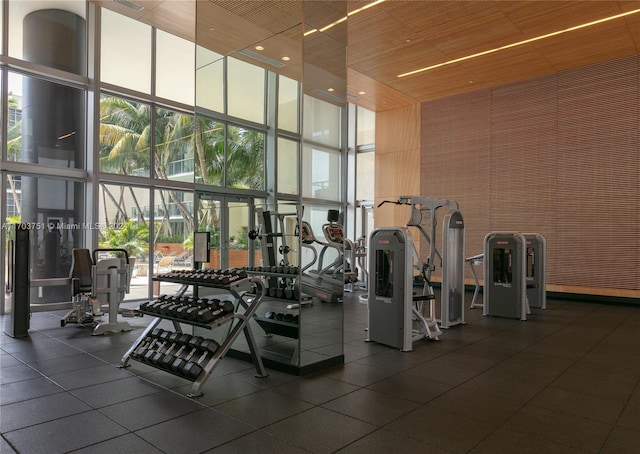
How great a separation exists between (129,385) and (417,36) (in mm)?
6358

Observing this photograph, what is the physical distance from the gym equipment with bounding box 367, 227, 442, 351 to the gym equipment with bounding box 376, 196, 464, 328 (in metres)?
0.74

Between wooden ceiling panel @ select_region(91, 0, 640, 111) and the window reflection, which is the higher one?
wooden ceiling panel @ select_region(91, 0, 640, 111)

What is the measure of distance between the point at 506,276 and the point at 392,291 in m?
A: 2.85

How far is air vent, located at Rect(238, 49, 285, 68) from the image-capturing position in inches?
167

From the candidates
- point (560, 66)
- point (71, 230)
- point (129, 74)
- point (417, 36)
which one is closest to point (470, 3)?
point (417, 36)

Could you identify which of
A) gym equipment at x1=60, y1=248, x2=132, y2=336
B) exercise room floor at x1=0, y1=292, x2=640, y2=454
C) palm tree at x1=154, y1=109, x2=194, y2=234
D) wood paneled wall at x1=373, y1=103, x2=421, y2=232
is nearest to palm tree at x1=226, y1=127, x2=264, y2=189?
exercise room floor at x1=0, y1=292, x2=640, y2=454

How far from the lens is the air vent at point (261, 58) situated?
13.9 ft

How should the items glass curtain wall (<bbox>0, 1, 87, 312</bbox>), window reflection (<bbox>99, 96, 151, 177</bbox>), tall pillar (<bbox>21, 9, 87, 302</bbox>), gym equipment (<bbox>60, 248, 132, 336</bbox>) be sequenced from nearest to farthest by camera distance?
1. gym equipment (<bbox>60, 248, 132, 336</bbox>)
2. glass curtain wall (<bbox>0, 1, 87, 312</bbox>)
3. tall pillar (<bbox>21, 9, 87, 302</bbox>)
4. window reflection (<bbox>99, 96, 151, 177</bbox>)

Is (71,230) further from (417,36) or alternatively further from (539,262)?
(539,262)

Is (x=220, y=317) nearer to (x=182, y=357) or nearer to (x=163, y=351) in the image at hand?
(x=182, y=357)

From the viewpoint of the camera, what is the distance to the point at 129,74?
788 centimetres

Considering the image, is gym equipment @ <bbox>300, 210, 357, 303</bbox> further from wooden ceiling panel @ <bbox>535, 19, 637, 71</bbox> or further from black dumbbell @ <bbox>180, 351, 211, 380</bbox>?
wooden ceiling panel @ <bbox>535, 19, 637, 71</bbox>

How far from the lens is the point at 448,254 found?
19.0ft

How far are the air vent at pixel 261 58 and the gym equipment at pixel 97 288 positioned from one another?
3046 millimetres
